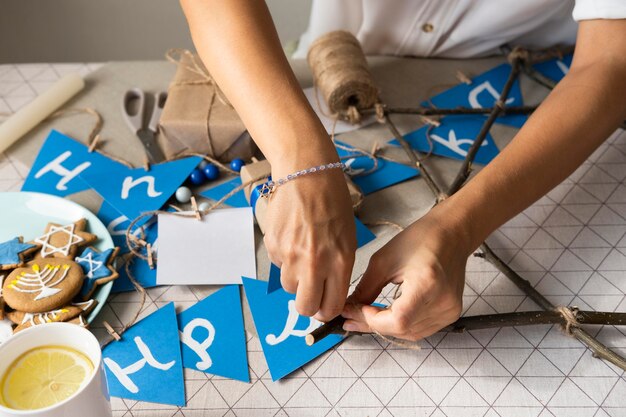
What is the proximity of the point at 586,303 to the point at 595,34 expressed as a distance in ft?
1.07

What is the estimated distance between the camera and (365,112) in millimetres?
941

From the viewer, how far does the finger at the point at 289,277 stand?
2.09 ft

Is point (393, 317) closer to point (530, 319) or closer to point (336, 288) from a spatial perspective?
point (336, 288)

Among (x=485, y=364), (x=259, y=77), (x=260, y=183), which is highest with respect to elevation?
(x=259, y=77)

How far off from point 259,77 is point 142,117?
0.95 ft

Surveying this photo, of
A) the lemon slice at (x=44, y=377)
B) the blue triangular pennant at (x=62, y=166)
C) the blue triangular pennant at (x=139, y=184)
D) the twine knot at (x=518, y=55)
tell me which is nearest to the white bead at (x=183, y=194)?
the blue triangular pennant at (x=139, y=184)

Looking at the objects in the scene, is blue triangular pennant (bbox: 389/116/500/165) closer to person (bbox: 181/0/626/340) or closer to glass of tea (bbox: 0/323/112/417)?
person (bbox: 181/0/626/340)

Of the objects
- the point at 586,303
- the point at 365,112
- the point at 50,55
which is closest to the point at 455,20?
the point at 365,112

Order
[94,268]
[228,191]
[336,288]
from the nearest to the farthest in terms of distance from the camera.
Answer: [336,288]
[94,268]
[228,191]

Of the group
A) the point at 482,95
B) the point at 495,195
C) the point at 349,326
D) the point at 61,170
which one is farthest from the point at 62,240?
the point at 482,95

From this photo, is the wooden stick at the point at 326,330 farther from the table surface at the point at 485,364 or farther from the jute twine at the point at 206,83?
the jute twine at the point at 206,83

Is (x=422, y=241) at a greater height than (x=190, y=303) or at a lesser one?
greater

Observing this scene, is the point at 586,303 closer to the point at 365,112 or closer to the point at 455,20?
the point at 365,112

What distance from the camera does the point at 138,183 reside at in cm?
86
